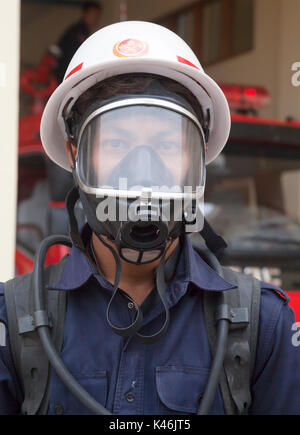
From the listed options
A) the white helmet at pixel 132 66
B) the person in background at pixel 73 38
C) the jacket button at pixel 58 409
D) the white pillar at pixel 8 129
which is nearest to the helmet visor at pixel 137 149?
the white helmet at pixel 132 66

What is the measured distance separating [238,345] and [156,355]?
207mm

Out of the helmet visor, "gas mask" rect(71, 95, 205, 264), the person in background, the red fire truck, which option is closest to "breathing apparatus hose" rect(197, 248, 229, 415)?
"gas mask" rect(71, 95, 205, 264)

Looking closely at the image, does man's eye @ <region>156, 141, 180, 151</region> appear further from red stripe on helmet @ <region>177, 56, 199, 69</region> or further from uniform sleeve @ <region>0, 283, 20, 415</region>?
uniform sleeve @ <region>0, 283, 20, 415</region>

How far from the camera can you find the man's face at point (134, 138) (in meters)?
1.69

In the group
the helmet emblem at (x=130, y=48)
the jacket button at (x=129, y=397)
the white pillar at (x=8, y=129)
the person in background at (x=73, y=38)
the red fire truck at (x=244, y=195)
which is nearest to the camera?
the jacket button at (x=129, y=397)

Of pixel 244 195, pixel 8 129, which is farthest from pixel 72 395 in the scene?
pixel 244 195

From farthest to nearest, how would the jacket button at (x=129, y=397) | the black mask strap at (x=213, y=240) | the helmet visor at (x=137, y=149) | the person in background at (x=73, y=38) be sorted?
1. the person in background at (x=73, y=38)
2. the black mask strap at (x=213, y=240)
3. the helmet visor at (x=137, y=149)
4. the jacket button at (x=129, y=397)

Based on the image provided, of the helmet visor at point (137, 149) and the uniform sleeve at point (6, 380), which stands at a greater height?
the helmet visor at point (137, 149)

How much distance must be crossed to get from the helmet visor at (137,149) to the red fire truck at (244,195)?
5.00 ft

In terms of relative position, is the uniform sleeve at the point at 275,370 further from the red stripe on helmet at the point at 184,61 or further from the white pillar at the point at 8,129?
the white pillar at the point at 8,129

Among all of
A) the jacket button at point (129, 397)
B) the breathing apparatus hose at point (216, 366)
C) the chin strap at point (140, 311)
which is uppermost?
the chin strap at point (140, 311)

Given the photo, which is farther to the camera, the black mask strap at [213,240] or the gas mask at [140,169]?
the black mask strap at [213,240]

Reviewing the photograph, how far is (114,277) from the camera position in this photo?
5.76 feet

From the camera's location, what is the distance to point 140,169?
1623 millimetres
